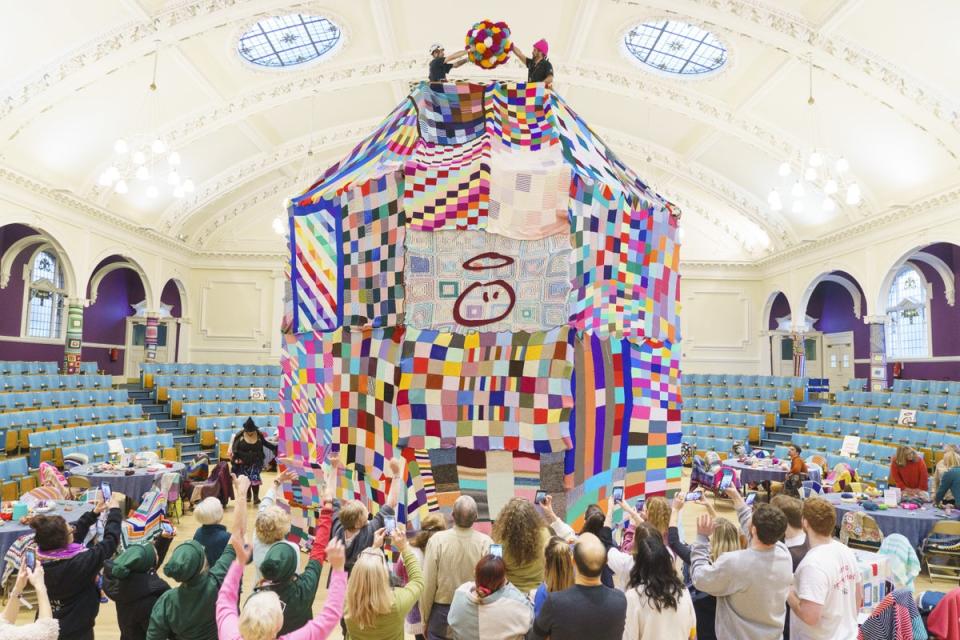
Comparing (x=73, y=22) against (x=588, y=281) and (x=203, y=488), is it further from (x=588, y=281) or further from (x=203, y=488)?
(x=588, y=281)

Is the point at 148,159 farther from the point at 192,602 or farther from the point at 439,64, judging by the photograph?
the point at 192,602

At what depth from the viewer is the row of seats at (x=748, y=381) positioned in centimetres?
1527

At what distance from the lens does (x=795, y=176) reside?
45.4ft

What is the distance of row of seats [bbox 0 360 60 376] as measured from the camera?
11.0 m

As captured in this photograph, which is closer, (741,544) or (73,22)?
(741,544)

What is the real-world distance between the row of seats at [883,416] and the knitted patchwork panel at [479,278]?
31.6 feet

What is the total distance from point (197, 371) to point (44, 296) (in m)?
4.06

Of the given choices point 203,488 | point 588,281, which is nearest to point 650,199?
point 588,281

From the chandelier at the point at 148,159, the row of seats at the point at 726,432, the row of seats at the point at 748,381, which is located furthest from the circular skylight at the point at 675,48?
the chandelier at the point at 148,159

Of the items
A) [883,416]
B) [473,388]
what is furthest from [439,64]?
[883,416]

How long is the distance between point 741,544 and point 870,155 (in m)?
11.8

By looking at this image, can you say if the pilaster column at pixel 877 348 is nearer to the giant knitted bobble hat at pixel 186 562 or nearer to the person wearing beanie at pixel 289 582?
the person wearing beanie at pixel 289 582

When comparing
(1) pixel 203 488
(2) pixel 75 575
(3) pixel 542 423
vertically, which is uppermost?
(3) pixel 542 423

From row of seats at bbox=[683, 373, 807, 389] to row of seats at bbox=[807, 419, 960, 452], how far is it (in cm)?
328
